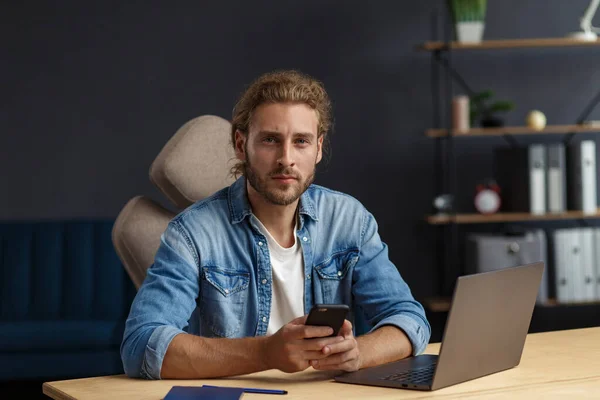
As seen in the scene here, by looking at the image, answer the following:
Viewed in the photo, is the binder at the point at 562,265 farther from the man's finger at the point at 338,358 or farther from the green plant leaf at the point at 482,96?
the man's finger at the point at 338,358

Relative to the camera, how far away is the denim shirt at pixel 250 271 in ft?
5.80

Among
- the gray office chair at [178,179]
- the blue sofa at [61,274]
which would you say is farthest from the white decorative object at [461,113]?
the gray office chair at [178,179]

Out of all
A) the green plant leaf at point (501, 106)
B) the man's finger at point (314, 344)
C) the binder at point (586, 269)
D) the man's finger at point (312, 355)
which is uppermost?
the green plant leaf at point (501, 106)

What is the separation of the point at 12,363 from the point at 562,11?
3.46 metres

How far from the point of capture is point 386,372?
1542mm

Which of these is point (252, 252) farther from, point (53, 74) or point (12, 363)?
point (53, 74)

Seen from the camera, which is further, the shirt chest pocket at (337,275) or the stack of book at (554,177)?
the stack of book at (554,177)

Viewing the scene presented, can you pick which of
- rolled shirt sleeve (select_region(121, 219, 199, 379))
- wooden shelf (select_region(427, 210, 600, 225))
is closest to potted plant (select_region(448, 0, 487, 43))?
wooden shelf (select_region(427, 210, 600, 225))

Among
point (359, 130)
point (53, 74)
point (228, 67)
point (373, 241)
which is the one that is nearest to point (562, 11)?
point (359, 130)

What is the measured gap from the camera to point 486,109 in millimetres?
4504

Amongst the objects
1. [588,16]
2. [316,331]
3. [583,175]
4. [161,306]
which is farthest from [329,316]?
[588,16]

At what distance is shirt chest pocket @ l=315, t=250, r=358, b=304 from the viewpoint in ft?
6.54

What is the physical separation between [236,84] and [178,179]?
2446mm

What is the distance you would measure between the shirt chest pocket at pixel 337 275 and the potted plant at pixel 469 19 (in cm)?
265
